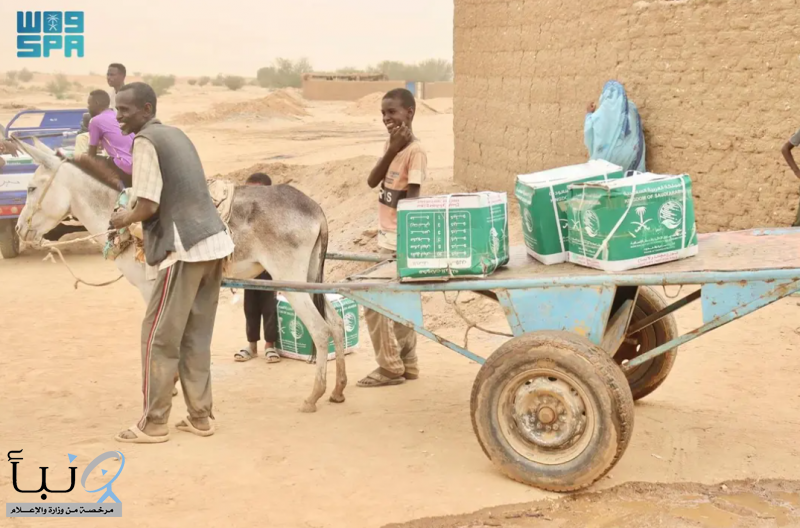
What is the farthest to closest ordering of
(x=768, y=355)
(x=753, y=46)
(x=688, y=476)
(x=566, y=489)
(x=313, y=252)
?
1. (x=753, y=46)
2. (x=768, y=355)
3. (x=313, y=252)
4. (x=688, y=476)
5. (x=566, y=489)

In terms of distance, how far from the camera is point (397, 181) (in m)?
6.14

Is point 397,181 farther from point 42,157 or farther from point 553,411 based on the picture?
point 42,157

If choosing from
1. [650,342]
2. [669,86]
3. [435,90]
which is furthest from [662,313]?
Answer: [435,90]

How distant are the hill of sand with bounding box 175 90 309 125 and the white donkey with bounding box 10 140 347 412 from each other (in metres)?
22.5

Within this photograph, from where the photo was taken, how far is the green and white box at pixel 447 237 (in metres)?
4.72

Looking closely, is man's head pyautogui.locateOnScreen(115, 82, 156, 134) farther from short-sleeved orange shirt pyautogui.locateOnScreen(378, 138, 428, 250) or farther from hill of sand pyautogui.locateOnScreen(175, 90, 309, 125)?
hill of sand pyautogui.locateOnScreen(175, 90, 309, 125)

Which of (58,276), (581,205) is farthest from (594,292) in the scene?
(58,276)

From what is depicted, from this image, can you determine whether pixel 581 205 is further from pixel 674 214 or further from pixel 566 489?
pixel 566 489

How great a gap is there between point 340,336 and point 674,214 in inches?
99.3

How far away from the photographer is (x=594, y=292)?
4570 mm

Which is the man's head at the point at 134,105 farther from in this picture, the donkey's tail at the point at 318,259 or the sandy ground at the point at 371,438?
the sandy ground at the point at 371,438

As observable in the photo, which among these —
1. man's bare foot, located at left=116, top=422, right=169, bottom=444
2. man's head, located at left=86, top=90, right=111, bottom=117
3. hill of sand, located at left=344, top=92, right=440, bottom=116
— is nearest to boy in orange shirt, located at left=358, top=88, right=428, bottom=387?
man's bare foot, located at left=116, top=422, right=169, bottom=444

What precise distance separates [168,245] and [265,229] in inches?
37.8

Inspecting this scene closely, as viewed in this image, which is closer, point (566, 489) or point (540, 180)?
point (566, 489)
